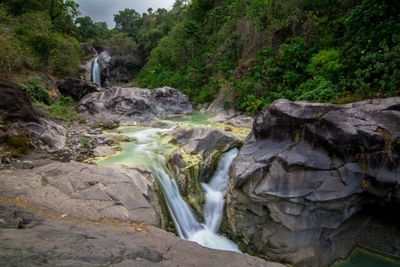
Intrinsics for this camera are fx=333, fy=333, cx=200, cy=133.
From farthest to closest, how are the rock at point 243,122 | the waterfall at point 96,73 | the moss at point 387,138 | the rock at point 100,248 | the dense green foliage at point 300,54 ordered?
the waterfall at point 96,73
the rock at point 243,122
the dense green foliage at point 300,54
the moss at point 387,138
the rock at point 100,248

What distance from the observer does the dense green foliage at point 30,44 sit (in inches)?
650

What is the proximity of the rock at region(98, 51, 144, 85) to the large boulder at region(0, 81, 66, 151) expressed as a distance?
28.2 meters

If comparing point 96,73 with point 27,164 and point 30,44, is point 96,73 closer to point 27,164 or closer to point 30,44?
point 30,44

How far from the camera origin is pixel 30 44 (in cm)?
1939

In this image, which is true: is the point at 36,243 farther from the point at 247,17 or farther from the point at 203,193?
the point at 247,17

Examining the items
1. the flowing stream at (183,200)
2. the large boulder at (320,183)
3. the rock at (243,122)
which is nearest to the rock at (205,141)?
the flowing stream at (183,200)

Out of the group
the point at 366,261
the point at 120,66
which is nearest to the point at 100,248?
the point at 366,261

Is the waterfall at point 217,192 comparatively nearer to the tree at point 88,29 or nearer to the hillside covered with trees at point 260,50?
the hillside covered with trees at point 260,50

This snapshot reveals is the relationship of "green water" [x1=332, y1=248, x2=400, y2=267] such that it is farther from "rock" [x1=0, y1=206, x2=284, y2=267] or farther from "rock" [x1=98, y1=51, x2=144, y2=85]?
"rock" [x1=98, y1=51, x2=144, y2=85]

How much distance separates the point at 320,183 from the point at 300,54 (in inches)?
358

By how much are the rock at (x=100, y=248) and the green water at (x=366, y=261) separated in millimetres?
2905

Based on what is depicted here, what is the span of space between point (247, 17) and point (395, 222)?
52.9 feet

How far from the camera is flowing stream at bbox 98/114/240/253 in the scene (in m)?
8.09

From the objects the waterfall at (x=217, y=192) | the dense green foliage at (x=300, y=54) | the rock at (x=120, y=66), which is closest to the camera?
the waterfall at (x=217, y=192)
